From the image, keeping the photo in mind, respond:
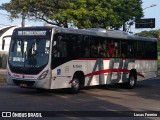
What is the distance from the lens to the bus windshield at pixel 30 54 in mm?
17516

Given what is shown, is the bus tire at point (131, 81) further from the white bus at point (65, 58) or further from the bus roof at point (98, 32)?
the bus roof at point (98, 32)

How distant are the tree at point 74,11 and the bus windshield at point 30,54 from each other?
23.3 meters

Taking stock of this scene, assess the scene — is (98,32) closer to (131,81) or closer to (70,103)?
(131,81)

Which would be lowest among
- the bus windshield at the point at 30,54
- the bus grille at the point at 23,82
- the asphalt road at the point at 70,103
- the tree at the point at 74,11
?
the asphalt road at the point at 70,103

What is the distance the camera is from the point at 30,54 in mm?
17781

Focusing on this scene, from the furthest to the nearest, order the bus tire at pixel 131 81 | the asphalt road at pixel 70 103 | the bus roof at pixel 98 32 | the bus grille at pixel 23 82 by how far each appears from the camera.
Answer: the bus tire at pixel 131 81, the bus roof at pixel 98 32, the bus grille at pixel 23 82, the asphalt road at pixel 70 103

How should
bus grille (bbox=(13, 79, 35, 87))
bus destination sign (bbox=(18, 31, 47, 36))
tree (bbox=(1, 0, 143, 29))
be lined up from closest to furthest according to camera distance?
bus grille (bbox=(13, 79, 35, 87)) → bus destination sign (bbox=(18, 31, 47, 36)) → tree (bbox=(1, 0, 143, 29))

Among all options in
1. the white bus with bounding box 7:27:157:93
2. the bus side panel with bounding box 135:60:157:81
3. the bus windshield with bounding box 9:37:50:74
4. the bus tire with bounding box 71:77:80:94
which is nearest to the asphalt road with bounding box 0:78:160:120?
the bus tire with bounding box 71:77:80:94

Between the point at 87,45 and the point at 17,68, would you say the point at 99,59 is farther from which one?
the point at 17,68

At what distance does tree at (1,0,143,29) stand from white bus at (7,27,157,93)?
19632 millimetres

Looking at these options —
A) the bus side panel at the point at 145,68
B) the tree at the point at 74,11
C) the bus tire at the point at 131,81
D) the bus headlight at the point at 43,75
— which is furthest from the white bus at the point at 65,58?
the tree at the point at 74,11

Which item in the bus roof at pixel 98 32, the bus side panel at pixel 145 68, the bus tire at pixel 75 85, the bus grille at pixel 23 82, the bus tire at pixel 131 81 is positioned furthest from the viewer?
the bus side panel at pixel 145 68

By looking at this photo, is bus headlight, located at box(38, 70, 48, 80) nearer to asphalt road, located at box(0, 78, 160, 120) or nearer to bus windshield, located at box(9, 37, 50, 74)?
bus windshield, located at box(9, 37, 50, 74)

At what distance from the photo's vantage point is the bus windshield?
1752 centimetres
